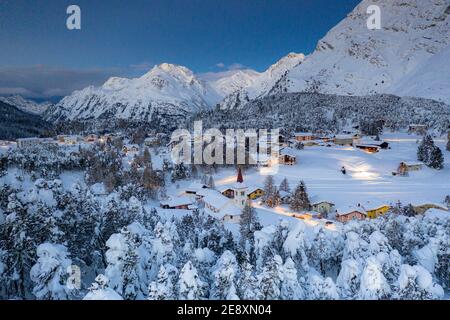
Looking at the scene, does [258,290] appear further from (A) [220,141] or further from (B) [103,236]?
(A) [220,141]

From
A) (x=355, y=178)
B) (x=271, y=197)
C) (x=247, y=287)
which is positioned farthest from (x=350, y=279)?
(x=355, y=178)

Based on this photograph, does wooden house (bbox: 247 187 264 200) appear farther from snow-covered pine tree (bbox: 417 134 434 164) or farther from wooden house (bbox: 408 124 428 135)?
wooden house (bbox: 408 124 428 135)

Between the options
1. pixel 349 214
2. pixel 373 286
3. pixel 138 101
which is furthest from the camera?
pixel 138 101

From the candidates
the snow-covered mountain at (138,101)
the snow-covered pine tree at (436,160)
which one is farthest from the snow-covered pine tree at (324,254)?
the snow-covered mountain at (138,101)

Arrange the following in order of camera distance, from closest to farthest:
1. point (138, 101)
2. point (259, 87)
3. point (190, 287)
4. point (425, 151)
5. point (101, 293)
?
point (101, 293) < point (190, 287) < point (425, 151) < point (259, 87) < point (138, 101)

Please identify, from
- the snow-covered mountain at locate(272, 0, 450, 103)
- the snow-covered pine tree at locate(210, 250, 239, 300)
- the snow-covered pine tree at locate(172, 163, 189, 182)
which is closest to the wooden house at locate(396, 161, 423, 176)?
the snow-covered pine tree at locate(172, 163, 189, 182)

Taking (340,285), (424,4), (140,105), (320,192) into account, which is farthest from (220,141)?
(424,4)

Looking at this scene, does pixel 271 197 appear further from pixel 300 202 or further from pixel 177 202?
pixel 177 202
